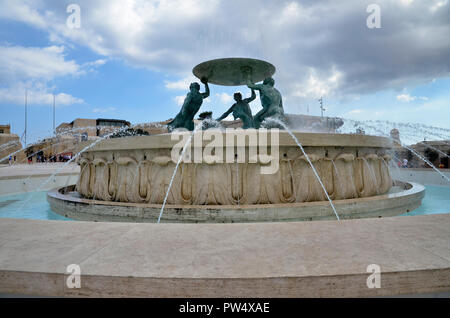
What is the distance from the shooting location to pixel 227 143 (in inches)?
203

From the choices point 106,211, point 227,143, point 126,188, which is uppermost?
point 227,143

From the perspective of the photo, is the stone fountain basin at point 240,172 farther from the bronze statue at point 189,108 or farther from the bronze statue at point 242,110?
the bronze statue at point 242,110

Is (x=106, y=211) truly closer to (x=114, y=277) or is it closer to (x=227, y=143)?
(x=227, y=143)

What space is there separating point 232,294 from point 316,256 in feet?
2.31

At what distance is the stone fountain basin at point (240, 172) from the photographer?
5.23m

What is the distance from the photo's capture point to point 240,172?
5289 millimetres

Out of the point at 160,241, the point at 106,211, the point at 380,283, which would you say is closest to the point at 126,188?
the point at 106,211

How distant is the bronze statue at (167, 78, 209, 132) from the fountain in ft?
10.9

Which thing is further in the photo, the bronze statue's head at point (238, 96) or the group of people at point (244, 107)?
the bronze statue's head at point (238, 96)

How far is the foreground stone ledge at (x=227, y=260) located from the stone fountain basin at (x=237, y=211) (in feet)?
6.06
